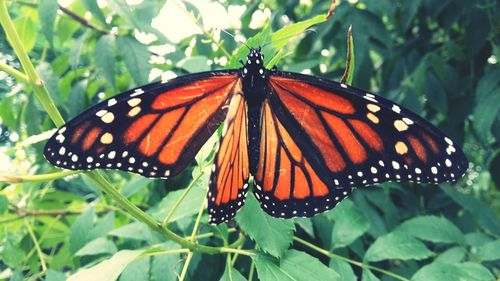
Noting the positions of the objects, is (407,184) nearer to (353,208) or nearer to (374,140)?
(353,208)

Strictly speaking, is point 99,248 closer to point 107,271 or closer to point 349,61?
point 107,271

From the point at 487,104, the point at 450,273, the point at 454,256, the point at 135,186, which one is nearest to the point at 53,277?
the point at 135,186

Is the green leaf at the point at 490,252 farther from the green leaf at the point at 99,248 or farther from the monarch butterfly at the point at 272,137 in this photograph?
the green leaf at the point at 99,248

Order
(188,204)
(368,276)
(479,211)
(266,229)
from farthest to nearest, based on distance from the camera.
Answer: (479,211)
(368,276)
(188,204)
(266,229)

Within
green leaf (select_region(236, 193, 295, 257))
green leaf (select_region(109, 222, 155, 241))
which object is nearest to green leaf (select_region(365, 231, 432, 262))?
green leaf (select_region(236, 193, 295, 257))

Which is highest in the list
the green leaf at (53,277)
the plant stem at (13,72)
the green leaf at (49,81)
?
the green leaf at (49,81)

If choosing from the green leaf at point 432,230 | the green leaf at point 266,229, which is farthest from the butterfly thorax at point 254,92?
the green leaf at point 432,230

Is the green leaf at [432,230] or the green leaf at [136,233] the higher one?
the green leaf at [432,230]
